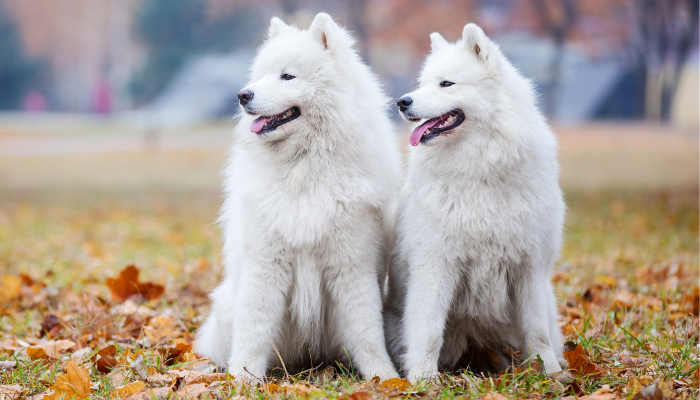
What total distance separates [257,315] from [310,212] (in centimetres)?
60

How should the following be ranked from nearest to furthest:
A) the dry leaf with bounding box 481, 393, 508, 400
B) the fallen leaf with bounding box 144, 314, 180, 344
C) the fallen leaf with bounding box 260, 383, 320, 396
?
the dry leaf with bounding box 481, 393, 508, 400, the fallen leaf with bounding box 260, 383, 320, 396, the fallen leaf with bounding box 144, 314, 180, 344

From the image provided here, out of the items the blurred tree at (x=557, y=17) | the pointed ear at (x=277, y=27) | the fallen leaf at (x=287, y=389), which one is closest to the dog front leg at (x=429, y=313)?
the fallen leaf at (x=287, y=389)

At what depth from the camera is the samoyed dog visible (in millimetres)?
3004

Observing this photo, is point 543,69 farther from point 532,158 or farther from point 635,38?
point 532,158

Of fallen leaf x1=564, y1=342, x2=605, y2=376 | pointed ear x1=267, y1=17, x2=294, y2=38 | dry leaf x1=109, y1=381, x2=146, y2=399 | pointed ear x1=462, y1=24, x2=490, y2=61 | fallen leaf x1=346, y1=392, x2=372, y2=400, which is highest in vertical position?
pointed ear x1=267, y1=17, x2=294, y2=38

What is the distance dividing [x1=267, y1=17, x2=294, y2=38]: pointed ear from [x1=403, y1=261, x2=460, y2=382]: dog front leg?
1564mm

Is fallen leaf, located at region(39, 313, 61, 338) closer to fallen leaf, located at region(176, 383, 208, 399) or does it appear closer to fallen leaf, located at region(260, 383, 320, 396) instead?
fallen leaf, located at region(176, 383, 208, 399)

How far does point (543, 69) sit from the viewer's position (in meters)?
20.2

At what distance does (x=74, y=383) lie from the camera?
9.70 feet

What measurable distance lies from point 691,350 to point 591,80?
1899 centimetres

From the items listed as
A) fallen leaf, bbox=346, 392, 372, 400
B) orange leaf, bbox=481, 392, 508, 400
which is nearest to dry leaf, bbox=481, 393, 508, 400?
orange leaf, bbox=481, 392, 508, 400

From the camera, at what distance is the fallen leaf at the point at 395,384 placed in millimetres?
2833

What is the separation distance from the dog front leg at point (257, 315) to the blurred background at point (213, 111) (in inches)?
67.9

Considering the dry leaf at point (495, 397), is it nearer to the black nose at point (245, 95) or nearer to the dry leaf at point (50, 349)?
the black nose at point (245, 95)
